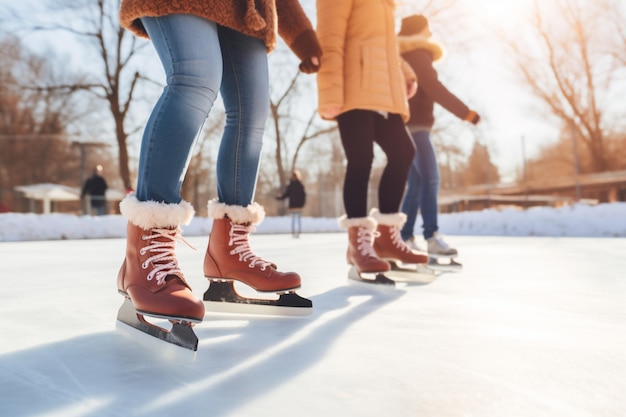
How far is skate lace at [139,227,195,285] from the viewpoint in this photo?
968 mm

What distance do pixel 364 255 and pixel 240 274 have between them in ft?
2.41

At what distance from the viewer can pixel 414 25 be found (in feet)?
9.59

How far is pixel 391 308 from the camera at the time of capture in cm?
143

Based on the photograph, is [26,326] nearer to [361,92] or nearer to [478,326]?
[478,326]

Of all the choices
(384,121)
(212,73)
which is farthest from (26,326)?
(384,121)

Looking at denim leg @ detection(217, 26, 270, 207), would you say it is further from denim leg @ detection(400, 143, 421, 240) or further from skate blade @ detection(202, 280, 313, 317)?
denim leg @ detection(400, 143, 421, 240)

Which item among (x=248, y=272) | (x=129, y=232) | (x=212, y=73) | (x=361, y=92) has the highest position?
(x=361, y=92)

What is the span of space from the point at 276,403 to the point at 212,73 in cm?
77

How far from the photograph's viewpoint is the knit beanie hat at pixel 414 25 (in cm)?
291

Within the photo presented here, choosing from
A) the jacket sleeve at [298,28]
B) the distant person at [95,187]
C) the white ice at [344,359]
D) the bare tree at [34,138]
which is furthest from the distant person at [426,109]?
the bare tree at [34,138]

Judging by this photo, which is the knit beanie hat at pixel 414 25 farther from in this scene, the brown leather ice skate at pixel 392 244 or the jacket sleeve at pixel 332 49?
the brown leather ice skate at pixel 392 244

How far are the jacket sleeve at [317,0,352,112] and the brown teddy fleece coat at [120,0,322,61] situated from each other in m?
0.49

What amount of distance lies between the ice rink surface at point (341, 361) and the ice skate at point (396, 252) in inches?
19.4

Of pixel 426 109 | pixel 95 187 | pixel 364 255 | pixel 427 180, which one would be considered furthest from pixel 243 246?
pixel 95 187
